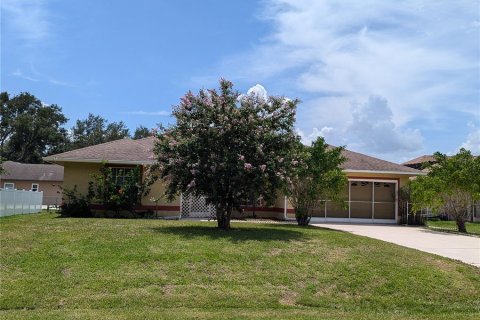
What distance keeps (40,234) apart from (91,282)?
15.8 ft

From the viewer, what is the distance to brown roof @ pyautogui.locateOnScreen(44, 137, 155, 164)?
76.9 ft

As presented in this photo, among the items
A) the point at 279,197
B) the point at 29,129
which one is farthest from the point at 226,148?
the point at 29,129

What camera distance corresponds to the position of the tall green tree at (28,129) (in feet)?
229

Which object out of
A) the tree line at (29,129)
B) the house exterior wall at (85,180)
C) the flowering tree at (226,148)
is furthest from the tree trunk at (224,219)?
the tree line at (29,129)

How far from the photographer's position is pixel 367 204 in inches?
1140

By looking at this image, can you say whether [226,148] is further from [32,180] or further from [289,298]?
[32,180]

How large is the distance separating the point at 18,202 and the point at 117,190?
6075 mm

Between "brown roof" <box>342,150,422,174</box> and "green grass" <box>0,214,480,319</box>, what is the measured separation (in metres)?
14.5

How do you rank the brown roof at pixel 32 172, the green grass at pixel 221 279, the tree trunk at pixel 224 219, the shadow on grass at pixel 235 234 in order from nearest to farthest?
the green grass at pixel 221 279 < the shadow on grass at pixel 235 234 < the tree trunk at pixel 224 219 < the brown roof at pixel 32 172

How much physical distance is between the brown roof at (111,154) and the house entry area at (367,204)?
33.2 feet

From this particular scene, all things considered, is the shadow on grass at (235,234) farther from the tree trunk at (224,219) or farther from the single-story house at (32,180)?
the single-story house at (32,180)

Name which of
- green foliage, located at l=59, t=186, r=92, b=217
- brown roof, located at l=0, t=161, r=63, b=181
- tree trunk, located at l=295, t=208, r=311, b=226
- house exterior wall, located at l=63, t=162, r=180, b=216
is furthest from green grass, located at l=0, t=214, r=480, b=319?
brown roof, located at l=0, t=161, r=63, b=181

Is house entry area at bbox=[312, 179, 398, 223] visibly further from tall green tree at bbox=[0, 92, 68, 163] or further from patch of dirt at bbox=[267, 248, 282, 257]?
tall green tree at bbox=[0, 92, 68, 163]

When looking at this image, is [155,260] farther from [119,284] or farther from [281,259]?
[281,259]
